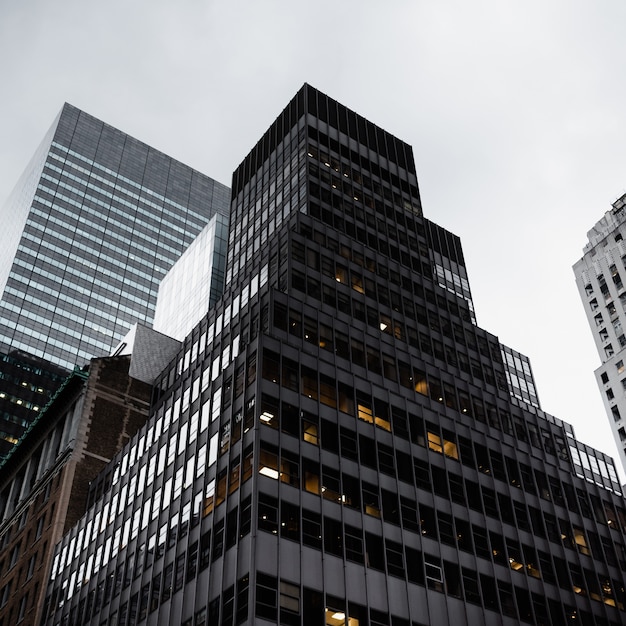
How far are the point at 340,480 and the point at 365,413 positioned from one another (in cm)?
792

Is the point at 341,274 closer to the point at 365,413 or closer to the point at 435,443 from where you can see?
the point at 365,413

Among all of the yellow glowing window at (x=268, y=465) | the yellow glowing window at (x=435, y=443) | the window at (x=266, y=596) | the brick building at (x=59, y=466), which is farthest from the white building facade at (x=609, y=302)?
the window at (x=266, y=596)

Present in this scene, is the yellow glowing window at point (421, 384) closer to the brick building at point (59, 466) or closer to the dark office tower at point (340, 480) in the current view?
the dark office tower at point (340, 480)

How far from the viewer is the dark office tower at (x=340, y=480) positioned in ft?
161

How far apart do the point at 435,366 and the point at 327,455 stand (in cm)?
2032

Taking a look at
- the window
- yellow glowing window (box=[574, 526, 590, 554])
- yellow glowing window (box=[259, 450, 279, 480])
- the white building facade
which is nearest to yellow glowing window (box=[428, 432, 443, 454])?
yellow glowing window (box=[574, 526, 590, 554])

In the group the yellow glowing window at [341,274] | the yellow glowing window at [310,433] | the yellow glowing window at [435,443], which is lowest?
the yellow glowing window at [310,433]

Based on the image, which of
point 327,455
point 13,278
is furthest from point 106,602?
point 13,278

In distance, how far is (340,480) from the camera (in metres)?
53.7

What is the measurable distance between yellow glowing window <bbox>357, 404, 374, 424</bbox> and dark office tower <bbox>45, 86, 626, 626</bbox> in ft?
0.40

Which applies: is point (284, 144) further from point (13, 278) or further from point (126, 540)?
Result: point (13, 278)

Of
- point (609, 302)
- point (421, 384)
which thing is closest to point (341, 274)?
point (421, 384)

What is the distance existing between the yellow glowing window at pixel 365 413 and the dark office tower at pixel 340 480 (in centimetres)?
12

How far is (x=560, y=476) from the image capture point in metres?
69.9
